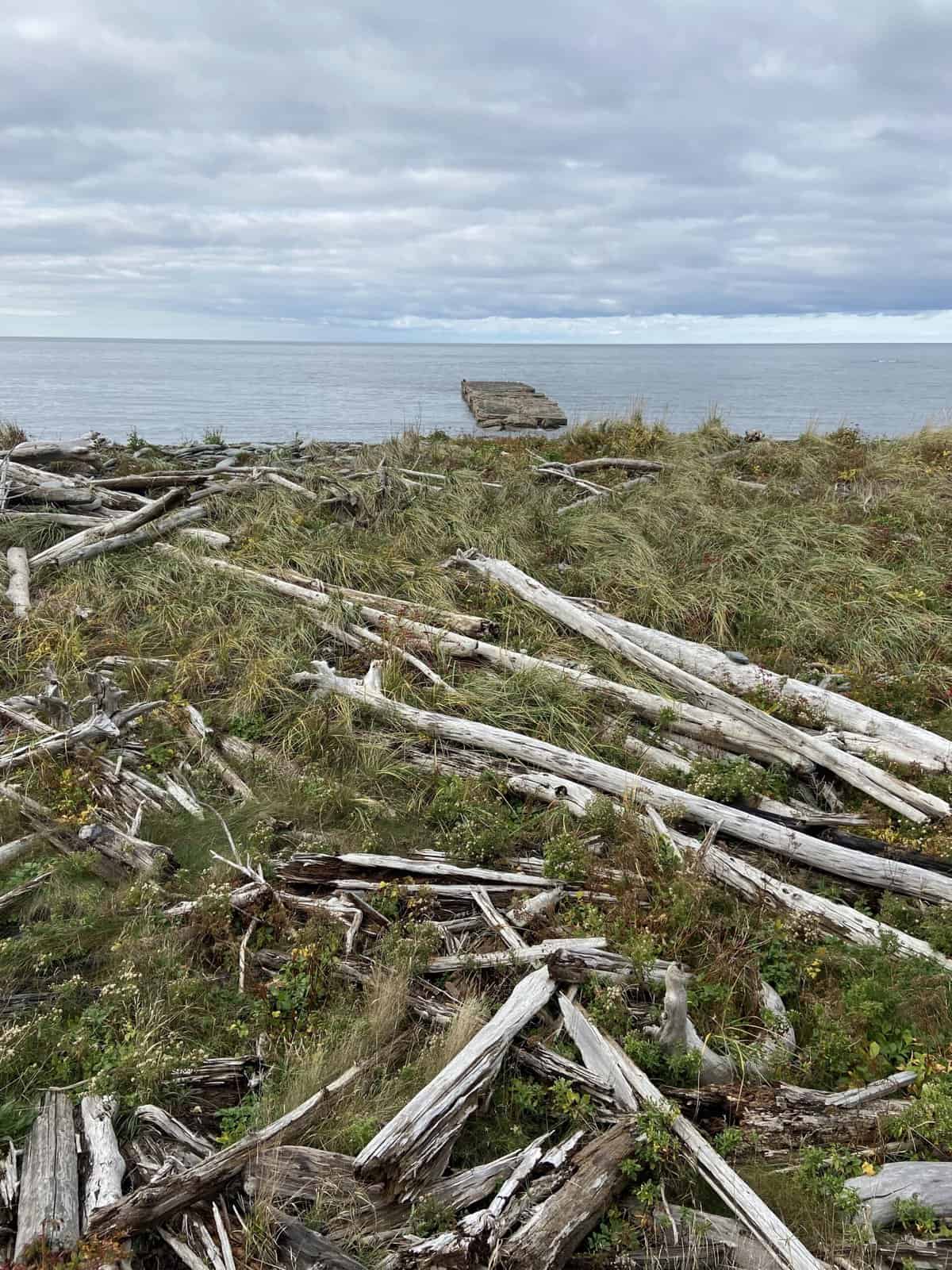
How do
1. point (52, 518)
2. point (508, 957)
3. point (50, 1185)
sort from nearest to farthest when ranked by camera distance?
1. point (50, 1185)
2. point (508, 957)
3. point (52, 518)

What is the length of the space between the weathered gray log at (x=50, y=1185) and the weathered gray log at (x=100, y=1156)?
0.15 feet

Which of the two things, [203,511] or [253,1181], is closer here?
[253,1181]

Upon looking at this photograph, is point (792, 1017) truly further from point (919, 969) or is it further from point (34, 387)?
point (34, 387)

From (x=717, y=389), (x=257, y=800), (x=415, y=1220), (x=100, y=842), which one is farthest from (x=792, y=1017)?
(x=717, y=389)

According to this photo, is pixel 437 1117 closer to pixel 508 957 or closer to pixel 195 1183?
pixel 195 1183

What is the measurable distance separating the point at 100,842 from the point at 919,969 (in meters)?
5.00

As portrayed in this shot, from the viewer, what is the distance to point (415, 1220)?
2.90 metres

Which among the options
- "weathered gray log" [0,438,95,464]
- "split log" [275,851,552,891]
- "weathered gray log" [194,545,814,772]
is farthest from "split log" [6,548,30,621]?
"split log" [275,851,552,891]

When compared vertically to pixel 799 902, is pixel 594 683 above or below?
above

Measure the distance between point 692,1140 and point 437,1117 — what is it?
41.7 inches

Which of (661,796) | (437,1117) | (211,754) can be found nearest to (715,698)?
(661,796)

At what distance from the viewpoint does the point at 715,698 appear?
6.77m

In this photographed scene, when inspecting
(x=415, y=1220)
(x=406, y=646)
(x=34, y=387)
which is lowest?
(x=415, y=1220)

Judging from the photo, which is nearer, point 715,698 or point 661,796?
point 661,796
